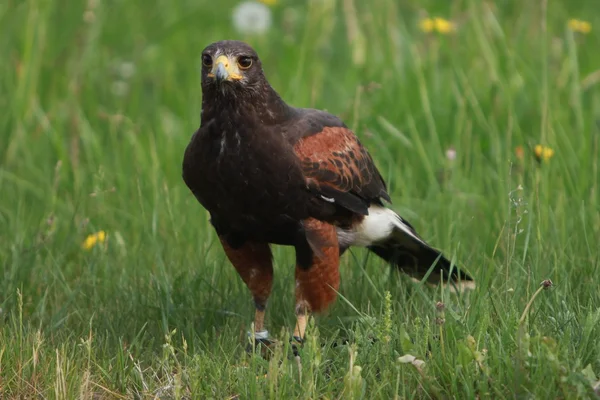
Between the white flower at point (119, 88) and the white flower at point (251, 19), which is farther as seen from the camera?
the white flower at point (251, 19)

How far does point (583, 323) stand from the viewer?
4.04 meters

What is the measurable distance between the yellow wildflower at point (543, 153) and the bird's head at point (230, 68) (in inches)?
66.0

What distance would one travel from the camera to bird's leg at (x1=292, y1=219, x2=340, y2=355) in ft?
15.3

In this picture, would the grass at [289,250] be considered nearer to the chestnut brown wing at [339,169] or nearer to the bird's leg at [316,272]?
the bird's leg at [316,272]

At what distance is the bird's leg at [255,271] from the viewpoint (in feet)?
15.9

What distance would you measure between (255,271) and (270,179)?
1.99 feet

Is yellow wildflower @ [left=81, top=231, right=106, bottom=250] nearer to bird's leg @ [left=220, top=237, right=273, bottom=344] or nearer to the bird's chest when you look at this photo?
bird's leg @ [left=220, top=237, right=273, bottom=344]

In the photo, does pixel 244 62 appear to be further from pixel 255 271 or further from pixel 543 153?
pixel 543 153

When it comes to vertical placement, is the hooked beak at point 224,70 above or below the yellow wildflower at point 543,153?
above

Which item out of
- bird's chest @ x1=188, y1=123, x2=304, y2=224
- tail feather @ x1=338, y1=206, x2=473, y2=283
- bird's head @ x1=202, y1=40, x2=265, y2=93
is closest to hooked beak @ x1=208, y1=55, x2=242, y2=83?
bird's head @ x1=202, y1=40, x2=265, y2=93

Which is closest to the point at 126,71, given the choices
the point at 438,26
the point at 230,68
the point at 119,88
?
the point at 119,88

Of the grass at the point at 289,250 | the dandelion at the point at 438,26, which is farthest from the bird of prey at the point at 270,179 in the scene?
the dandelion at the point at 438,26

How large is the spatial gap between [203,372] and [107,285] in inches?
56.2

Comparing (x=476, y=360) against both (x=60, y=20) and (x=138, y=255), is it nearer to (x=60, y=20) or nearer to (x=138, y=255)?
(x=138, y=255)
